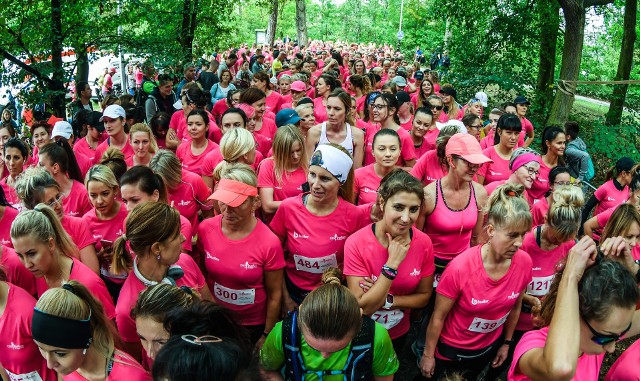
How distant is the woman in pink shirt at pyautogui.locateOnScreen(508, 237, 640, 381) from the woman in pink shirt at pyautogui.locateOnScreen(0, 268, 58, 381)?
2.55 m

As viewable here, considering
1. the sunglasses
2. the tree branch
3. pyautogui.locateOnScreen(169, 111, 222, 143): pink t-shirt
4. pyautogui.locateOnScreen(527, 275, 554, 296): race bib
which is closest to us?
the sunglasses

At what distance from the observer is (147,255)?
279 cm

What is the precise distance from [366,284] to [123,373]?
1430mm

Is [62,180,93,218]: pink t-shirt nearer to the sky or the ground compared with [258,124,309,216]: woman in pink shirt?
nearer to the ground

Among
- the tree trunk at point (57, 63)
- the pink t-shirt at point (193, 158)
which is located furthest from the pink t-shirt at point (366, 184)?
the tree trunk at point (57, 63)

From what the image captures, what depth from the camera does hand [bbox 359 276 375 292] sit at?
3014mm

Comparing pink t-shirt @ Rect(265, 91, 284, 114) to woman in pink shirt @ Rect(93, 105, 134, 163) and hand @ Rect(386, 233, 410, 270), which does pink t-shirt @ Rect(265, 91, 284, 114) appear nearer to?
woman in pink shirt @ Rect(93, 105, 134, 163)

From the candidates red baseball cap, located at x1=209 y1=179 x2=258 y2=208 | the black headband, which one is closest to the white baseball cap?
red baseball cap, located at x1=209 y1=179 x2=258 y2=208

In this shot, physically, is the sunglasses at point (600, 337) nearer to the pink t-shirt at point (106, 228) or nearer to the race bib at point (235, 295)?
the race bib at point (235, 295)

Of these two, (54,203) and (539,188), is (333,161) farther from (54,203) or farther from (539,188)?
(539,188)

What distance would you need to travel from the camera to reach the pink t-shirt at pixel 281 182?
4363 mm

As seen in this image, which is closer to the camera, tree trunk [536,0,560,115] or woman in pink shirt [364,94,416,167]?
woman in pink shirt [364,94,416,167]

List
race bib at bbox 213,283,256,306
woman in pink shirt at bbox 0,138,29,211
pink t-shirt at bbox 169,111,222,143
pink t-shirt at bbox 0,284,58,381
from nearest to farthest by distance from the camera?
pink t-shirt at bbox 0,284,58,381, race bib at bbox 213,283,256,306, woman in pink shirt at bbox 0,138,29,211, pink t-shirt at bbox 169,111,222,143

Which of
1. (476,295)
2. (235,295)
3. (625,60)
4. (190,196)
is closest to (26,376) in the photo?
(235,295)
